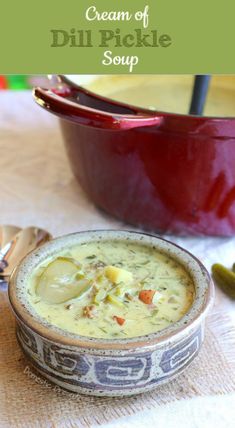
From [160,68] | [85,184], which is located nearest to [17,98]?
[85,184]

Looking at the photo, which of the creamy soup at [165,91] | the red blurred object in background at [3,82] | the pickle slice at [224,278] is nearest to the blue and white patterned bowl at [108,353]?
the pickle slice at [224,278]

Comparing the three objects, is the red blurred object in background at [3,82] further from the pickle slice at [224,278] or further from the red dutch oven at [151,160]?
the pickle slice at [224,278]

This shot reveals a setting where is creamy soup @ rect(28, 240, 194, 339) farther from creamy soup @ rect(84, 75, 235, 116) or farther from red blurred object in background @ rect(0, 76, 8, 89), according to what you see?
red blurred object in background @ rect(0, 76, 8, 89)

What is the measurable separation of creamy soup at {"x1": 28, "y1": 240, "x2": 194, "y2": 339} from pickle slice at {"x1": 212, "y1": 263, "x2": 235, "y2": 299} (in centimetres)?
12

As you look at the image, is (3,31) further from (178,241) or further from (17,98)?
(17,98)

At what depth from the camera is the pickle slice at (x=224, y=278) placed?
0.92 metres

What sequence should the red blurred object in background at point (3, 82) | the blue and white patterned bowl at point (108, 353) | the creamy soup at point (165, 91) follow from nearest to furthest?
the blue and white patterned bowl at point (108, 353) < the creamy soup at point (165, 91) < the red blurred object in background at point (3, 82)

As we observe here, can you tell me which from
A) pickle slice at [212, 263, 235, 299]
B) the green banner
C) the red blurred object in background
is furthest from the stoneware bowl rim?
the red blurred object in background

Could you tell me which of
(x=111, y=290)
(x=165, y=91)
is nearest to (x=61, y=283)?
(x=111, y=290)

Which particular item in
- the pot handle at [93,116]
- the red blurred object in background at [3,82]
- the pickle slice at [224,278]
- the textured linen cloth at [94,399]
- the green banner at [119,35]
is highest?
the green banner at [119,35]

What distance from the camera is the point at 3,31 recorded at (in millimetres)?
946

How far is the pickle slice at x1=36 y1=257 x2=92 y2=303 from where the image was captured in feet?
2.51

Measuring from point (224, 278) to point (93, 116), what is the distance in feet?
0.98

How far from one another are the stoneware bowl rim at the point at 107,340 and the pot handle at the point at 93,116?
0.15m
